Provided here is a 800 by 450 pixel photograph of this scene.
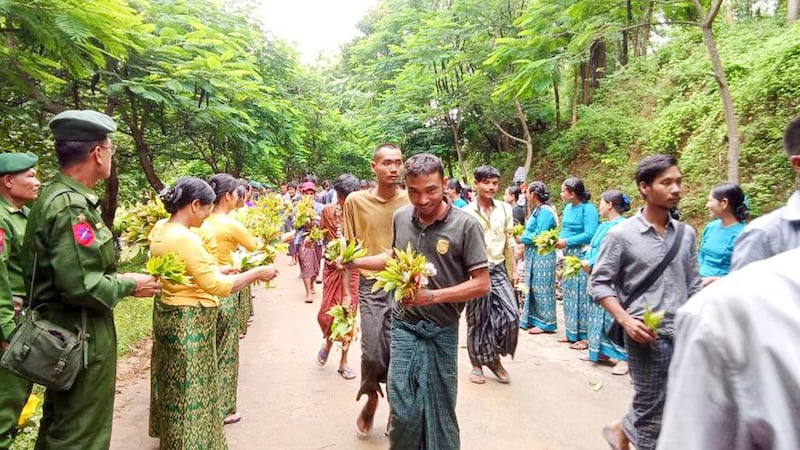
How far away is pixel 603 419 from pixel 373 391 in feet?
7.08

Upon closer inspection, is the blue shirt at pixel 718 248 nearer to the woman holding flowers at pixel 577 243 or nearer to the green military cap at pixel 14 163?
the woman holding flowers at pixel 577 243

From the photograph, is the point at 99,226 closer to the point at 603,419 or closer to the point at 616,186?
the point at 603,419

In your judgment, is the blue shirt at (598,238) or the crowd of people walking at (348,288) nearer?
the crowd of people walking at (348,288)

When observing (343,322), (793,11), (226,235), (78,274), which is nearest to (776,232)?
(343,322)

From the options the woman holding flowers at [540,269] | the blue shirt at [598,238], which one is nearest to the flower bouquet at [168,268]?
the blue shirt at [598,238]

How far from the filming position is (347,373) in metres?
5.44

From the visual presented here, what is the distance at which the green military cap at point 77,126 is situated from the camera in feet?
8.41

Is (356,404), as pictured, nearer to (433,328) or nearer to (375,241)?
(375,241)

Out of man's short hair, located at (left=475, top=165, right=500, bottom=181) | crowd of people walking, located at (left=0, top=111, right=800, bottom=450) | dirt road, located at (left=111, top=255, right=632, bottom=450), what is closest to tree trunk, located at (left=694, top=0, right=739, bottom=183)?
crowd of people walking, located at (left=0, top=111, right=800, bottom=450)

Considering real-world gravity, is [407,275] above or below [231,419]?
above

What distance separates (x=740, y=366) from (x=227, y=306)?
13.1ft

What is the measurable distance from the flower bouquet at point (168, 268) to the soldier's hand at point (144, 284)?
51 mm

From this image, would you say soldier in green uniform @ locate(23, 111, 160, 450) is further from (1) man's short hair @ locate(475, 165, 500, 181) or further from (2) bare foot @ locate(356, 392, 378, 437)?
(1) man's short hair @ locate(475, 165, 500, 181)

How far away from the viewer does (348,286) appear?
14.3 feet
